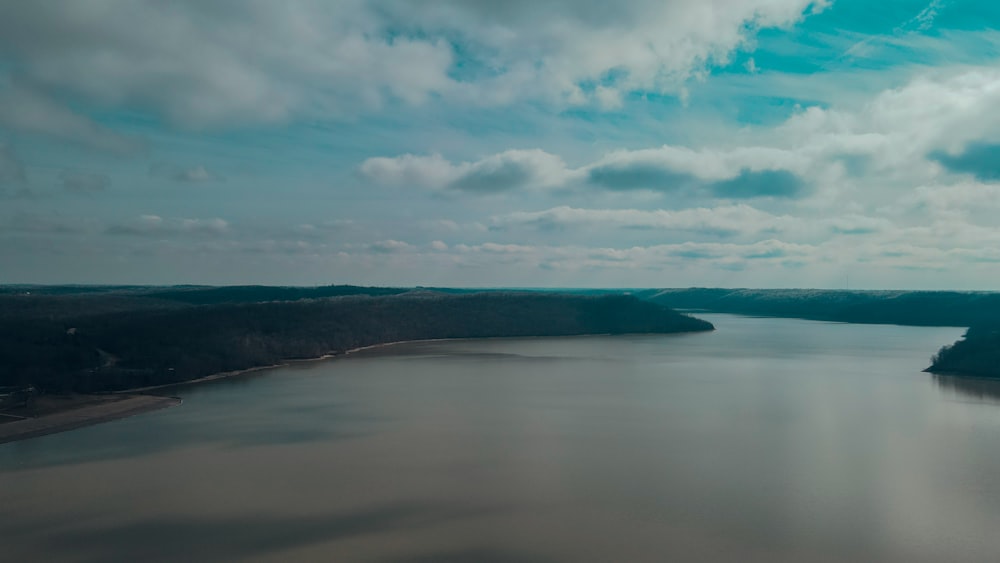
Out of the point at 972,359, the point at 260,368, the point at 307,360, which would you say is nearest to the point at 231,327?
the point at 307,360

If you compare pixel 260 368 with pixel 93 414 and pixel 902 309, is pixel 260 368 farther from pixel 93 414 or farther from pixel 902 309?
pixel 902 309

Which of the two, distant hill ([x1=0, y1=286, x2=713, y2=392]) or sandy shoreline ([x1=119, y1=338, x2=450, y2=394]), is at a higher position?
distant hill ([x1=0, y1=286, x2=713, y2=392])

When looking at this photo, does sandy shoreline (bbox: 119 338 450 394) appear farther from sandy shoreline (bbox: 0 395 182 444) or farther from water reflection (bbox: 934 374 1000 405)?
water reflection (bbox: 934 374 1000 405)

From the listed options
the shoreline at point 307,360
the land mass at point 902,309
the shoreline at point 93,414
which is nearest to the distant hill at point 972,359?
the land mass at point 902,309

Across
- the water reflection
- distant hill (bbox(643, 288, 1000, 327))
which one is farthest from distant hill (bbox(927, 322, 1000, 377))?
distant hill (bbox(643, 288, 1000, 327))

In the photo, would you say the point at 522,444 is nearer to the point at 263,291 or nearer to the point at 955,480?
the point at 955,480

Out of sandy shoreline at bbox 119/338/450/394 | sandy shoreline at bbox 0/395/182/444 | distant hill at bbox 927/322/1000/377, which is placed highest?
distant hill at bbox 927/322/1000/377
